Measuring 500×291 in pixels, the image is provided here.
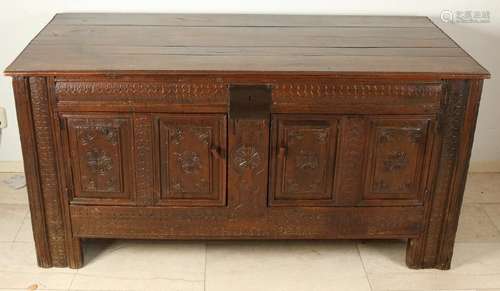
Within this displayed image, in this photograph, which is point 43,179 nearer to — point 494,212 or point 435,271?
point 435,271

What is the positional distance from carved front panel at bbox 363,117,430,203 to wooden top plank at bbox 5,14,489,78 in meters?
0.18

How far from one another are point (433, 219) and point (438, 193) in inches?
4.0

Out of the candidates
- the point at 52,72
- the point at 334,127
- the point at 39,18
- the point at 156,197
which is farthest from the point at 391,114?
the point at 39,18

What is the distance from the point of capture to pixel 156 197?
2.22 m

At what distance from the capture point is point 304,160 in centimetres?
216

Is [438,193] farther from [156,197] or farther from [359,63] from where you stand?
[156,197]

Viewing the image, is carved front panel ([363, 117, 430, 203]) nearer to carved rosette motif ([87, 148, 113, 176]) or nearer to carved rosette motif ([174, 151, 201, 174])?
carved rosette motif ([174, 151, 201, 174])

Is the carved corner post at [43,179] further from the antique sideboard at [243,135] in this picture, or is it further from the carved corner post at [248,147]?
the carved corner post at [248,147]

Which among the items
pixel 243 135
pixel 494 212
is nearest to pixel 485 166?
pixel 494 212

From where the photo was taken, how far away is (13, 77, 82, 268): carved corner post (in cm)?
204

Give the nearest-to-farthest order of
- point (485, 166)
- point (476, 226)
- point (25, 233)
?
point (25, 233) < point (476, 226) < point (485, 166)

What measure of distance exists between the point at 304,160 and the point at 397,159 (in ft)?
0.97

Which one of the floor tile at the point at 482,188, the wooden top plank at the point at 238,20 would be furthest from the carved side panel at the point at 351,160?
the floor tile at the point at 482,188

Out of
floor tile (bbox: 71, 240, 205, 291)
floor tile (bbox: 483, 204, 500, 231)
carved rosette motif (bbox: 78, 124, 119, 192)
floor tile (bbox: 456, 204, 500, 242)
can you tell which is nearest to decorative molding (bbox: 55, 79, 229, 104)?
carved rosette motif (bbox: 78, 124, 119, 192)
